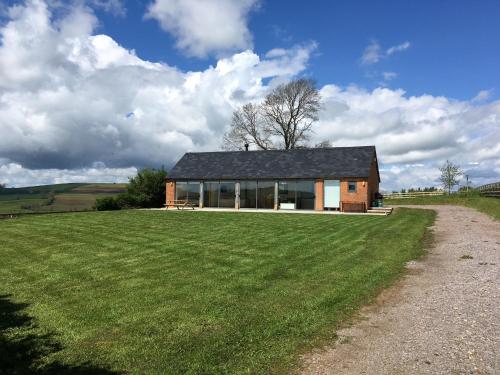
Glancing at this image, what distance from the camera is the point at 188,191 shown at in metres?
38.2

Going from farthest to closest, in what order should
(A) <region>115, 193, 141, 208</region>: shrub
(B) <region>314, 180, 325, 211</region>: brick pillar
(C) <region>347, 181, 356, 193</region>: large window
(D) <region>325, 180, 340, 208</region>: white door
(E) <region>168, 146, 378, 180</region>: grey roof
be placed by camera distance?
(A) <region>115, 193, 141, 208</region>: shrub → (E) <region>168, 146, 378, 180</region>: grey roof → (B) <region>314, 180, 325, 211</region>: brick pillar → (D) <region>325, 180, 340, 208</region>: white door → (C) <region>347, 181, 356, 193</region>: large window

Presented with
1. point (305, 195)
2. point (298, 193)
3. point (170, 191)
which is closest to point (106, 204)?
point (170, 191)

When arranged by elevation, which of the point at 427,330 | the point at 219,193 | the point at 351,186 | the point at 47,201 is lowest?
the point at 427,330

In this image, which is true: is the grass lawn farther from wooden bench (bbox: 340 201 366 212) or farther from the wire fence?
the wire fence

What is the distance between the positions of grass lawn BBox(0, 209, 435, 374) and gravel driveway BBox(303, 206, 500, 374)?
0.40 metres

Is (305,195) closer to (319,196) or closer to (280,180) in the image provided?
(319,196)

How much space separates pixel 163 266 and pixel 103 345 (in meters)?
4.92

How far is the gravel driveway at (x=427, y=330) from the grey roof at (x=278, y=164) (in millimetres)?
23826

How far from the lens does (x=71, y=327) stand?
20.8 feet

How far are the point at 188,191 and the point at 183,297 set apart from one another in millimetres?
30764

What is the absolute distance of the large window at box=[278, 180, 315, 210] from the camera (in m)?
34.1

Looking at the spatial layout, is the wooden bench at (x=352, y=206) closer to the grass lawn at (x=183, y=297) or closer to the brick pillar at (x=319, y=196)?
the brick pillar at (x=319, y=196)

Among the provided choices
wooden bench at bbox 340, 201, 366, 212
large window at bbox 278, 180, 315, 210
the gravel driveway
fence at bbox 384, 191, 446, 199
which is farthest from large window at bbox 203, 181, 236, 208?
fence at bbox 384, 191, 446, 199

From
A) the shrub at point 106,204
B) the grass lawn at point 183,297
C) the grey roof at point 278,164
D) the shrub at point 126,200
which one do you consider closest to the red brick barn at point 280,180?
the grey roof at point 278,164
